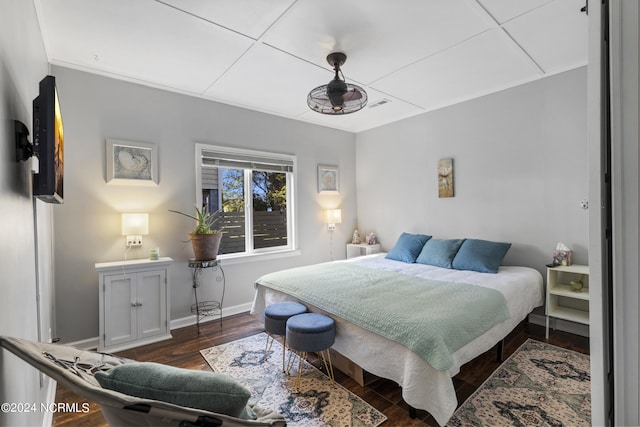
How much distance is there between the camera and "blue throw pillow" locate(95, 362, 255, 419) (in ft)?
3.01

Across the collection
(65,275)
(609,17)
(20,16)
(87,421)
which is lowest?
(87,421)

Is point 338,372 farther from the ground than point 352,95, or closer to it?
closer to it

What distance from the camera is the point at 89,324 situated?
2846 mm

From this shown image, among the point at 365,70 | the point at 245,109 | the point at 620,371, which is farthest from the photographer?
the point at 245,109

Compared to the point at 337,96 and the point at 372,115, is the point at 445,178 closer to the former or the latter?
the point at 372,115

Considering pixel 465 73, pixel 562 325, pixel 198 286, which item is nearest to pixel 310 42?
pixel 465 73

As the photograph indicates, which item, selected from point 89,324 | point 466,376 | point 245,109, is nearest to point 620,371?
point 466,376

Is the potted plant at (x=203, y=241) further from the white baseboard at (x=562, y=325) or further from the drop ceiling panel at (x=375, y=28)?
the white baseboard at (x=562, y=325)

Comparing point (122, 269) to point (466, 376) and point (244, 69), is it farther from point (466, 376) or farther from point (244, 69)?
point (466, 376)

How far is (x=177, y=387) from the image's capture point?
930 mm

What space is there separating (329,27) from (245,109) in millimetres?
1991

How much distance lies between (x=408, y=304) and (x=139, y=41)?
9.82 feet

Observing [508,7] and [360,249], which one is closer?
[508,7]

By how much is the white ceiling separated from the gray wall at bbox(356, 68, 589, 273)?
0.35 metres
